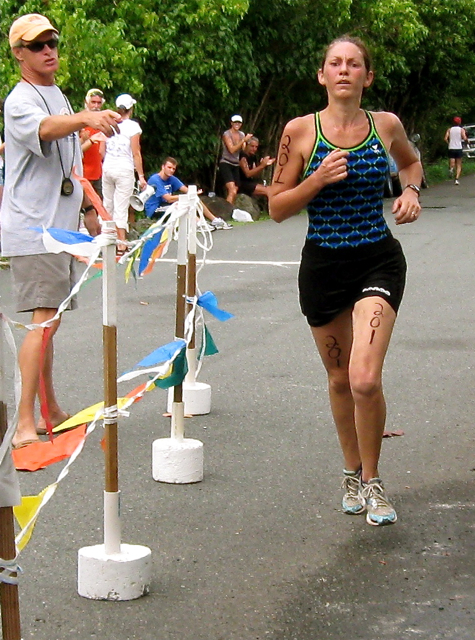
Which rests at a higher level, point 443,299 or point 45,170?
point 45,170

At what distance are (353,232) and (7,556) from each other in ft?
7.43

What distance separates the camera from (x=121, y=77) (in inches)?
715

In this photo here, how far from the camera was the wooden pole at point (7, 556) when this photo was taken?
286 centimetres

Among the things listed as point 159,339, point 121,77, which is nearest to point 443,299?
point 159,339

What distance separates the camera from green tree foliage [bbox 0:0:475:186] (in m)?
18.0

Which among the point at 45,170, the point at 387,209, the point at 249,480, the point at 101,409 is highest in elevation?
the point at 45,170

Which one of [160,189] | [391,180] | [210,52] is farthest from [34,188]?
[210,52]

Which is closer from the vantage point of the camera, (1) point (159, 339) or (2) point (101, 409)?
(2) point (101, 409)

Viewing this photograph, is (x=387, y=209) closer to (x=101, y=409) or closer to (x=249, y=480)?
(x=249, y=480)

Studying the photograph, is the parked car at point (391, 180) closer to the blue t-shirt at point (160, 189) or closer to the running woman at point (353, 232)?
the running woman at point (353, 232)

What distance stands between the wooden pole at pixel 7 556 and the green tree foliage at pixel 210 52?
15.4 m

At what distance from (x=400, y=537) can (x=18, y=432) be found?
2163mm

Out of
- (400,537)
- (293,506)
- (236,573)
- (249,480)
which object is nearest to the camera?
(236,573)

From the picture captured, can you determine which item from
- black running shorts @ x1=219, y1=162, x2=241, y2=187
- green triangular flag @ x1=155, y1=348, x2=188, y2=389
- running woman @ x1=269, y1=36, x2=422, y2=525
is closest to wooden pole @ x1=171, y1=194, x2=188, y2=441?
green triangular flag @ x1=155, y1=348, x2=188, y2=389
